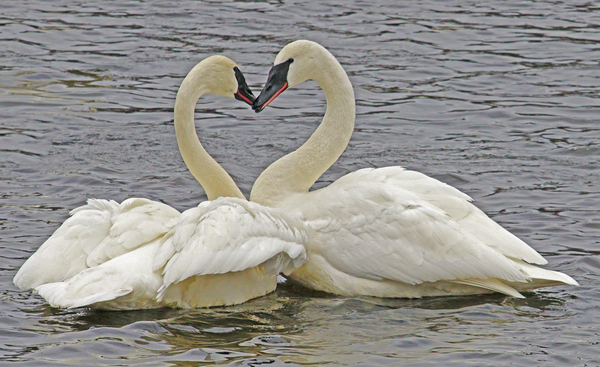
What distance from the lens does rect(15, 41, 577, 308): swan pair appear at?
20.6 ft

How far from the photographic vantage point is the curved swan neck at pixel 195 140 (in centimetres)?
762

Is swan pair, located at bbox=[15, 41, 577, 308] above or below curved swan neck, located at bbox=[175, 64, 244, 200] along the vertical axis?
below

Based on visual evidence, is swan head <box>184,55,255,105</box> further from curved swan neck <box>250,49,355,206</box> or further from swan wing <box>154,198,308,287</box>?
swan wing <box>154,198,308,287</box>

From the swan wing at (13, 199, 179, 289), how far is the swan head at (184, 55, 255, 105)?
128cm

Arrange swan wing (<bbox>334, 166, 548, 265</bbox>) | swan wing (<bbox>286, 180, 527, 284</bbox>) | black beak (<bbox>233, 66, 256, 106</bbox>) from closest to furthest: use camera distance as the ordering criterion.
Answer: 1. swan wing (<bbox>286, 180, 527, 284</bbox>)
2. swan wing (<bbox>334, 166, 548, 265</bbox>)
3. black beak (<bbox>233, 66, 256, 106</bbox>)

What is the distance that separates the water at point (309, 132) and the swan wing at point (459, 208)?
0.38m

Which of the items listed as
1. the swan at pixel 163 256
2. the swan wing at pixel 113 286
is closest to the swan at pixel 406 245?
the swan at pixel 163 256

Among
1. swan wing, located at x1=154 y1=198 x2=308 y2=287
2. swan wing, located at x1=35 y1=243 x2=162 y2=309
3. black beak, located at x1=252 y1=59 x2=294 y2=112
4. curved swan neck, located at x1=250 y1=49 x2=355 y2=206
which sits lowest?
swan wing, located at x1=35 y1=243 x2=162 y2=309

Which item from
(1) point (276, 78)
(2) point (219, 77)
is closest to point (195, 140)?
(2) point (219, 77)

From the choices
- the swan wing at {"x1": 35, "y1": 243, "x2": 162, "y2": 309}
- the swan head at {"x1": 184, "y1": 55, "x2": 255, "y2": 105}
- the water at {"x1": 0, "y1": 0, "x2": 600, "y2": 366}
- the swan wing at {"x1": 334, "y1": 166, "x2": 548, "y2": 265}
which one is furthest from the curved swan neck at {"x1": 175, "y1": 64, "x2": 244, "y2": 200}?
the swan wing at {"x1": 35, "y1": 243, "x2": 162, "y2": 309}

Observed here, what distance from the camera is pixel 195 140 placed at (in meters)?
7.73

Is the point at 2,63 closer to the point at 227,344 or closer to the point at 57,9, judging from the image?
the point at 57,9

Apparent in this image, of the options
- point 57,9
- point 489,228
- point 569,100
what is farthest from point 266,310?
point 57,9

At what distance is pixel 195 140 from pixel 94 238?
1383 millimetres
